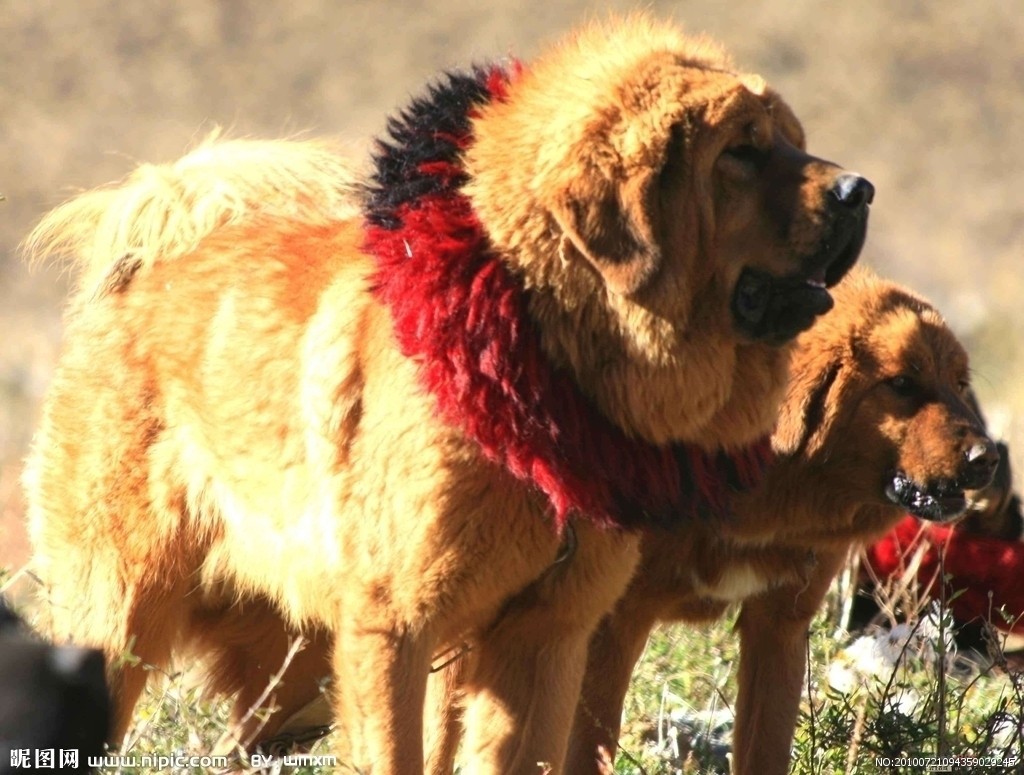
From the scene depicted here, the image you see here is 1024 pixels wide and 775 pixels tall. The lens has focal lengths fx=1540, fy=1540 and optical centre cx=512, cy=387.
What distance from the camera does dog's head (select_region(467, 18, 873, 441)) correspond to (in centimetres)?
437

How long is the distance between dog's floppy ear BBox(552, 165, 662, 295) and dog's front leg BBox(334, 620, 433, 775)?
→ 1.21 m

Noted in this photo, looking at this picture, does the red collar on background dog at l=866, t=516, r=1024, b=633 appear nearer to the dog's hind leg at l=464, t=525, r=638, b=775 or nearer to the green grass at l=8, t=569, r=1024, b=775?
the green grass at l=8, t=569, r=1024, b=775

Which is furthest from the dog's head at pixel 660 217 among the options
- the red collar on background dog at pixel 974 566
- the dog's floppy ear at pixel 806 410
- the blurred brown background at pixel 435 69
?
the blurred brown background at pixel 435 69

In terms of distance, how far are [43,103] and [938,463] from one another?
2658 centimetres

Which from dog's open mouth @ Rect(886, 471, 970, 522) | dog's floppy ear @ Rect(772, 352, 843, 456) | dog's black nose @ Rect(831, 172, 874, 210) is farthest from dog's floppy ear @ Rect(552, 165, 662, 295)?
dog's open mouth @ Rect(886, 471, 970, 522)

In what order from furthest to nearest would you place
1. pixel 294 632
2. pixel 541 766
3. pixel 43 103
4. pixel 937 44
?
1. pixel 937 44
2. pixel 43 103
3. pixel 294 632
4. pixel 541 766

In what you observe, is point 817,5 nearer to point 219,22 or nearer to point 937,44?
point 937,44

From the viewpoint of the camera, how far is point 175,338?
17.4ft

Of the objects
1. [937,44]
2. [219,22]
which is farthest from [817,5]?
[219,22]

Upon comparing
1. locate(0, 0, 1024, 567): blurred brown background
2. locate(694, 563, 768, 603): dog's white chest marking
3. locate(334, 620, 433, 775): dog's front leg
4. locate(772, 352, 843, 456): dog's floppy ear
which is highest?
locate(0, 0, 1024, 567): blurred brown background

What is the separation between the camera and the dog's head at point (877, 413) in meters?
5.44

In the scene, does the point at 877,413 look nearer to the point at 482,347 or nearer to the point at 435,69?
the point at 482,347

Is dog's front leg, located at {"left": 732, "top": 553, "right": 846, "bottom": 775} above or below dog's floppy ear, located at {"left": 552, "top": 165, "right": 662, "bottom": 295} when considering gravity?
below

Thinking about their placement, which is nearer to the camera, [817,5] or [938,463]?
[938,463]
